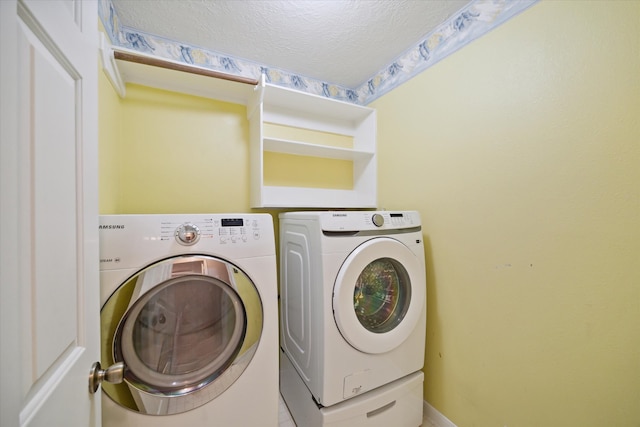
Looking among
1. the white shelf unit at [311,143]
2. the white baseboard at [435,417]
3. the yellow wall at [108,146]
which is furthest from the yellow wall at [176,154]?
the white baseboard at [435,417]

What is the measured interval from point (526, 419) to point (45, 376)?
161 cm

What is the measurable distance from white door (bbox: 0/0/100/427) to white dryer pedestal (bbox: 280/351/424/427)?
2.94 ft

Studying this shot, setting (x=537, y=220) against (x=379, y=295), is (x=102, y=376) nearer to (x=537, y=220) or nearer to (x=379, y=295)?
(x=379, y=295)

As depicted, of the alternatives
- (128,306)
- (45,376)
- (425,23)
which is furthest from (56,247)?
(425,23)

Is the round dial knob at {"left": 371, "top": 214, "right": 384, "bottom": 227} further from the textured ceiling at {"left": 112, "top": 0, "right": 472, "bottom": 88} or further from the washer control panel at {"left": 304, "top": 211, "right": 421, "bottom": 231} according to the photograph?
the textured ceiling at {"left": 112, "top": 0, "right": 472, "bottom": 88}

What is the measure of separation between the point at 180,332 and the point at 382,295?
0.98 meters

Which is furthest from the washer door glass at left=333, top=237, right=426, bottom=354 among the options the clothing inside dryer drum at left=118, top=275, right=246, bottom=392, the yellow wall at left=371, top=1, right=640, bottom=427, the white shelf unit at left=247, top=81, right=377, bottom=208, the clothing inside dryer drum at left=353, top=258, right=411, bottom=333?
the white shelf unit at left=247, top=81, right=377, bottom=208

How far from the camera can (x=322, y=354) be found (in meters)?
1.10

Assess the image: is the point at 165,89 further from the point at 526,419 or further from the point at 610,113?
the point at 526,419

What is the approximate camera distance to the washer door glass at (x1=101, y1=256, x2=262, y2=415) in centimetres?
82

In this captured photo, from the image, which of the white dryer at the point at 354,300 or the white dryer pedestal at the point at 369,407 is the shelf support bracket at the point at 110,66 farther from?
the white dryer pedestal at the point at 369,407

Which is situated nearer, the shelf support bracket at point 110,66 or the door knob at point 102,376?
the door knob at point 102,376

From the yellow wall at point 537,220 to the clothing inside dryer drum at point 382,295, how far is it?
243 mm

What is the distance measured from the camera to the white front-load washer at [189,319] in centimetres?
82
